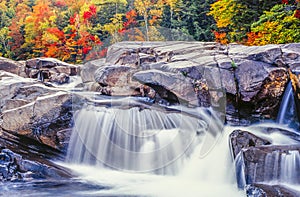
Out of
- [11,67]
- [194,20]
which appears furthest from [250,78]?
[194,20]

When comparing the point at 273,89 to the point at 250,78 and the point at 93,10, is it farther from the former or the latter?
the point at 93,10

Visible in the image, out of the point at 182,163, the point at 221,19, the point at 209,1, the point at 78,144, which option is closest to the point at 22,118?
the point at 78,144

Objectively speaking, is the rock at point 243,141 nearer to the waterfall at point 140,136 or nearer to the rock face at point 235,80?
the waterfall at point 140,136

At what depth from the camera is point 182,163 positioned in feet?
21.3

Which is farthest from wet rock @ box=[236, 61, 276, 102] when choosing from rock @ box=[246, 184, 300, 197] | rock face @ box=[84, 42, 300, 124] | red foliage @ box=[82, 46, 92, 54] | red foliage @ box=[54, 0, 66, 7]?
red foliage @ box=[54, 0, 66, 7]

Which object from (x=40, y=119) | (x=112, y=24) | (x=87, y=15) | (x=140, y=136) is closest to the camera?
(x=140, y=136)

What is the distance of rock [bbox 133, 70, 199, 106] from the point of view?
25.0ft

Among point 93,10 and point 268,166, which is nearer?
point 268,166

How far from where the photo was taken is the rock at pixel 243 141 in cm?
581

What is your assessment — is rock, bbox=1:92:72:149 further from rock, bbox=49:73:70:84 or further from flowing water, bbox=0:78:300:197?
rock, bbox=49:73:70:84

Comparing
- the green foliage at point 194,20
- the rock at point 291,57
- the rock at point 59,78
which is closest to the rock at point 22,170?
the rock at point 291,57

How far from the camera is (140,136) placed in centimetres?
684

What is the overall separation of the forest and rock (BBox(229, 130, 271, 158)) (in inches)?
428

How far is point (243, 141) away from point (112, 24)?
1670 centimetres
